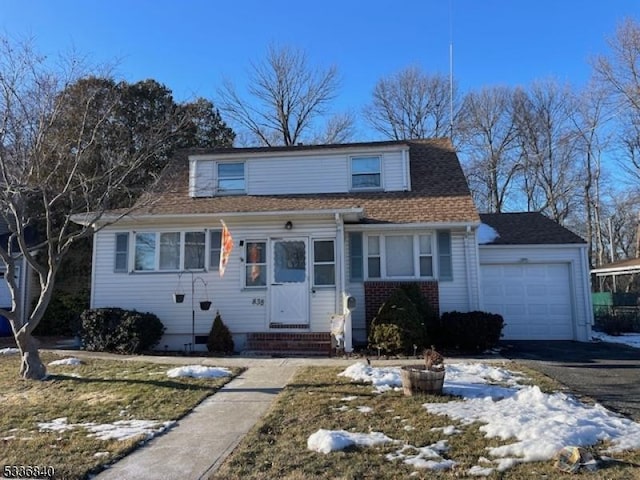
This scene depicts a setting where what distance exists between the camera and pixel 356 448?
4781 mm

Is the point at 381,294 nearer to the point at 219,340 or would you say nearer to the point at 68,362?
the point at 219,340

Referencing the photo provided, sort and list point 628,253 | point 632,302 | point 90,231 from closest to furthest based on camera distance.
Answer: point 90,231, point 632,302, point 628,253

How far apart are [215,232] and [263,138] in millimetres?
17041

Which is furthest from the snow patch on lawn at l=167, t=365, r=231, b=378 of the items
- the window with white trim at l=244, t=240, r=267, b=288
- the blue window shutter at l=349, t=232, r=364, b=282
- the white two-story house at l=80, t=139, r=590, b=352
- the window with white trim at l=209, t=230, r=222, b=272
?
the blue window shutter at l=349, t=232, r=364, b=282

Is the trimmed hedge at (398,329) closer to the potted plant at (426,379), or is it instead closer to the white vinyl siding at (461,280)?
the white vinyl siding at (461,280)

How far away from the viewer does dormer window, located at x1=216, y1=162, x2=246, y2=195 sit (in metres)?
14.8

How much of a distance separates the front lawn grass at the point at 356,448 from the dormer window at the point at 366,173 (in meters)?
8.22

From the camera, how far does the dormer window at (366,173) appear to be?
1456 cm

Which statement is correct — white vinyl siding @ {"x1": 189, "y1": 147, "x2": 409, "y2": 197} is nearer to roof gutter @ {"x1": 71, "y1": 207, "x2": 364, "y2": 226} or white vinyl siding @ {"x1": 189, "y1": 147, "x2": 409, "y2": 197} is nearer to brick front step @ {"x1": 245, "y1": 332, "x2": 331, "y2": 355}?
roof gutter @ {"x1": 71, "y1": 207, "x2": 364, "y2": 226}

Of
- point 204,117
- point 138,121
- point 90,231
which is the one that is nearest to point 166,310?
point 90,231

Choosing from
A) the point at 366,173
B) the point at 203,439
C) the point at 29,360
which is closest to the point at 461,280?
the point at 366,173

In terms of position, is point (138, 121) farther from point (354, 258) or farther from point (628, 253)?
point (628, 253)

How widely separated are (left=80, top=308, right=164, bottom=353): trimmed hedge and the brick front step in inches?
89.7

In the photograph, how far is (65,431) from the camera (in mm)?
5574
